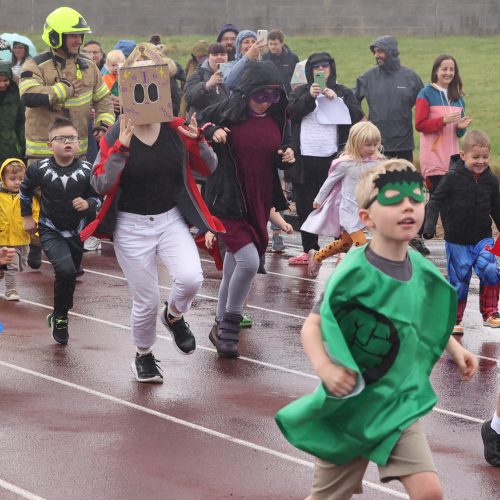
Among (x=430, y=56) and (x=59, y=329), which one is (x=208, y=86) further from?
(x=430, y=56)

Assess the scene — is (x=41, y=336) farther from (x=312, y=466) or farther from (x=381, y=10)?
(x=381, y=10)

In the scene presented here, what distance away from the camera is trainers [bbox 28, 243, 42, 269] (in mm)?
13141

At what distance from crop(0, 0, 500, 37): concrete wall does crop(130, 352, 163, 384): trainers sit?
65.0 feet

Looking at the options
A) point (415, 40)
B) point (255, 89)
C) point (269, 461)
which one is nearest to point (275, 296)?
point (255, 89)

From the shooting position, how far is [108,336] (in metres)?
10.4

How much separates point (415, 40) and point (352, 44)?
128 cm

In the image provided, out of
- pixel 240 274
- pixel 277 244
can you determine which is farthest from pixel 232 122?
pixel 277 244

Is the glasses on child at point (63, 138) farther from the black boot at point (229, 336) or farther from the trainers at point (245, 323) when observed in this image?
the trainers at point (245, 323)

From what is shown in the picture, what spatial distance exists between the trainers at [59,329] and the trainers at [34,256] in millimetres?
3172

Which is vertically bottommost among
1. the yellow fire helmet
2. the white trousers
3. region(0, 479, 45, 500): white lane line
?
region(0, 479, 45, 500): white lane line

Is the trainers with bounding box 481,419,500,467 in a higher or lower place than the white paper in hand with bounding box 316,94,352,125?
lower

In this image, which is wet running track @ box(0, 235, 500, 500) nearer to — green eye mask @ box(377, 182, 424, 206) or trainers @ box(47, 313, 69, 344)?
trainers @ box(47, 313, 69, 344)

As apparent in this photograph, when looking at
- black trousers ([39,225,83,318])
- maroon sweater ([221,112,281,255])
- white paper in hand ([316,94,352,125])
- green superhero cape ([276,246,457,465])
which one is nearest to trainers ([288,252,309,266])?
white paper in hand ([316,94,352,125])

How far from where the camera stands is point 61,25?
1188 centimetres
